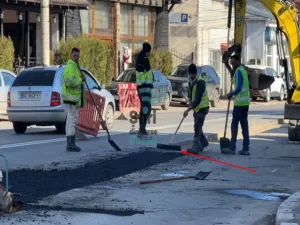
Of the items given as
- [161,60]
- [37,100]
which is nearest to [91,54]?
[161,60]

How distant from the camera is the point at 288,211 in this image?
9.76 metres

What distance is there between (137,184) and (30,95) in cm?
871

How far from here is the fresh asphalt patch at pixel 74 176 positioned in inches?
437

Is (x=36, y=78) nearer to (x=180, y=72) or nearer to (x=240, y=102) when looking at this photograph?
(x=240, y=102)

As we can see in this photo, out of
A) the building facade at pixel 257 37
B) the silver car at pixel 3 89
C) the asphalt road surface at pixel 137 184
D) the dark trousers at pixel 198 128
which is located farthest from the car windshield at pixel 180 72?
the dark trousers at pixel 198 128

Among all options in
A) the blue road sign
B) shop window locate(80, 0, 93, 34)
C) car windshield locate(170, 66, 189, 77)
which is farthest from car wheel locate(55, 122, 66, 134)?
the blue road sign

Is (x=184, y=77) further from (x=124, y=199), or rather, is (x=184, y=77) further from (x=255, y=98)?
(x=124, y=199)

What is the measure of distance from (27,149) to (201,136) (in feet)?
11.2

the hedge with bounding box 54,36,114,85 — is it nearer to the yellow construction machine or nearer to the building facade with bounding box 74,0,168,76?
the building facade with bounding box 74,0,168,76

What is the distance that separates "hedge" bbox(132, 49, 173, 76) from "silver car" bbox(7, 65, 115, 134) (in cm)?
1846

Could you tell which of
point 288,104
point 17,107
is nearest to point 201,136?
point 288,104

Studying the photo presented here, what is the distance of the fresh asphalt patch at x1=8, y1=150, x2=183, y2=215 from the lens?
11094 mm

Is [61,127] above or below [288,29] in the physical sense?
below

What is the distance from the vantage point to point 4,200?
9.56 m
